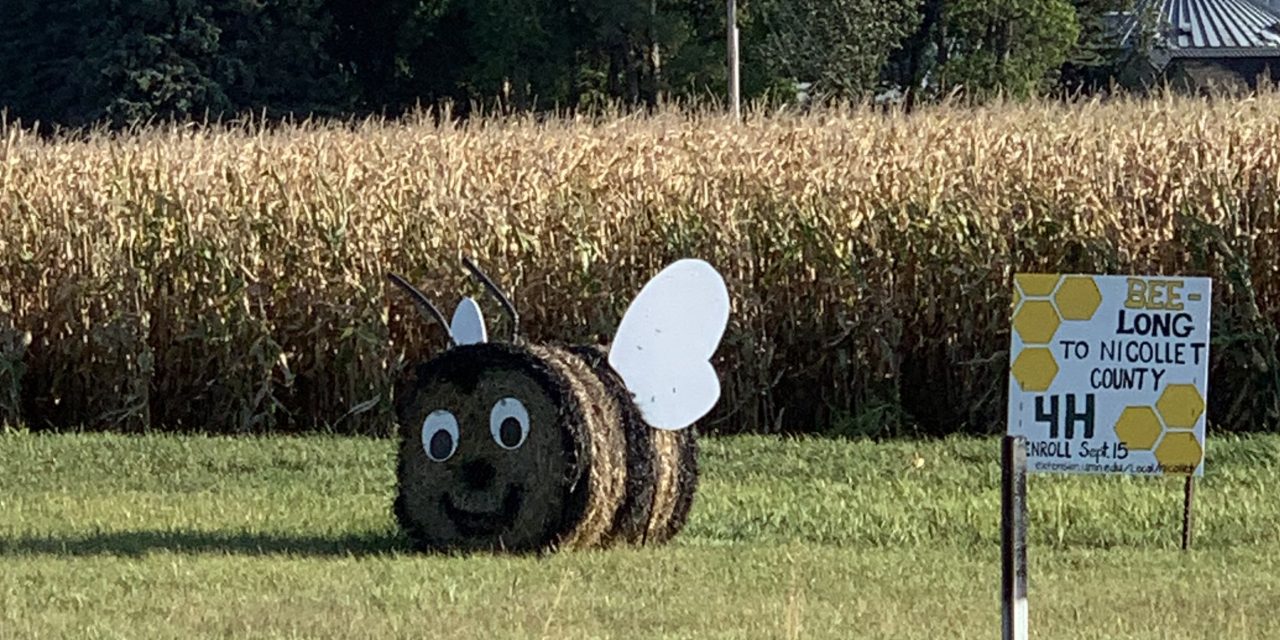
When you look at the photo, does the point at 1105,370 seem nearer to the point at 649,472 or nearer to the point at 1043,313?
the point at 1043,313

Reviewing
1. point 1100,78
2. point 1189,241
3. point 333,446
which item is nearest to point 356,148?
point 333,446

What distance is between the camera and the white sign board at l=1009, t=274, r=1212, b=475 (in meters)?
9.23

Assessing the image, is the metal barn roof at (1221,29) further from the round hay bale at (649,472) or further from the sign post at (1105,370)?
the round hay bale at (649,472)

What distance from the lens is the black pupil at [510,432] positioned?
926 cm

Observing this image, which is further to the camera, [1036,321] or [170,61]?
[170,61]

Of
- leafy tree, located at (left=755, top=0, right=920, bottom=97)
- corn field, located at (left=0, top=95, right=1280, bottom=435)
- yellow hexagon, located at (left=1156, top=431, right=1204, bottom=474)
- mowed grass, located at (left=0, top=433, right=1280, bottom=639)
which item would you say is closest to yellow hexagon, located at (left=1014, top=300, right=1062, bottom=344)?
yellow hexagon, located at (left=1156, top=431, right=1204, bottom=474)

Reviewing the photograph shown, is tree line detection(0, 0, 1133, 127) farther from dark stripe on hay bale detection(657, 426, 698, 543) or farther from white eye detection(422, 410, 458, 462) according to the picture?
white eye detection(422, 410, 458, 462)

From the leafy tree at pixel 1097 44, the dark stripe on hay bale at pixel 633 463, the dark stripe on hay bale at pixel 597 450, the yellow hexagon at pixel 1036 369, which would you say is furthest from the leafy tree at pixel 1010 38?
the dark stripe on hay bale at pixel 597 450

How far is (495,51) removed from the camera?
43.4 metres

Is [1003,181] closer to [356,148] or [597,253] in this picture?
[597,253]

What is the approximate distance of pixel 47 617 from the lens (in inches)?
312

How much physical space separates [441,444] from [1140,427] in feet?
9.98

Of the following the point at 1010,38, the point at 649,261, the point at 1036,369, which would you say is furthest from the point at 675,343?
the point at 1010,38

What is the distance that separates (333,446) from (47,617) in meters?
6.59
